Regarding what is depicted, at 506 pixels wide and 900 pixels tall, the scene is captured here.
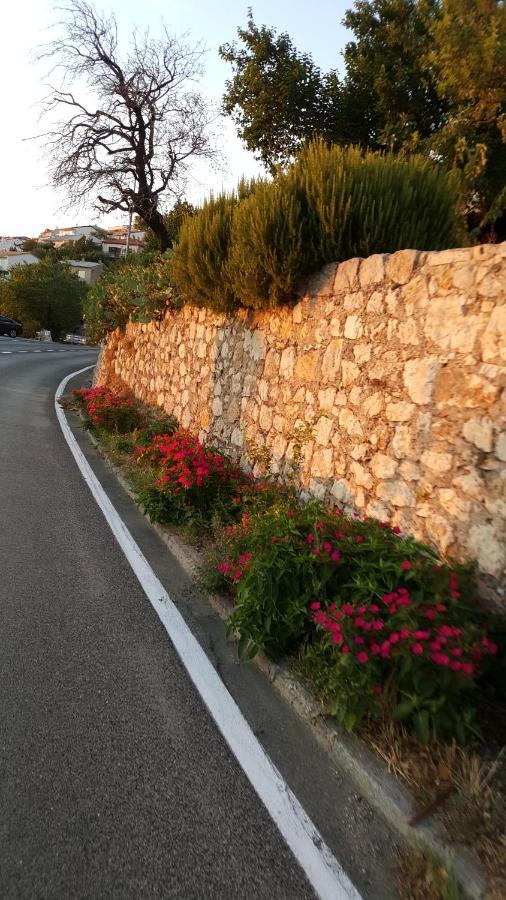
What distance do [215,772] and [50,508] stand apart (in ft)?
13.8

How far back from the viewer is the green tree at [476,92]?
9.77 m

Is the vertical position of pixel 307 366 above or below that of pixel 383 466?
above

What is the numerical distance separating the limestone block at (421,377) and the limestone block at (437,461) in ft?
1.17

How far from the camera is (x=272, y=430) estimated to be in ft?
21.2

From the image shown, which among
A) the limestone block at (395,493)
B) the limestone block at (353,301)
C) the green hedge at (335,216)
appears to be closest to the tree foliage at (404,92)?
the green hedge at (335,216)

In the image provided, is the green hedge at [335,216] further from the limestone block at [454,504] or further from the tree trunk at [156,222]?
the tree trunk at [156,222]

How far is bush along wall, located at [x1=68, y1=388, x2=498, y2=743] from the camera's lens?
2.72m

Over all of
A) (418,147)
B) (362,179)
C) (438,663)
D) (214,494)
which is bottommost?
(214,494)

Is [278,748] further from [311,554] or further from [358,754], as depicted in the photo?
[311,554]

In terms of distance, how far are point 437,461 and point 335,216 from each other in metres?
2.76

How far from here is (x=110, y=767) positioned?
8.68 ft

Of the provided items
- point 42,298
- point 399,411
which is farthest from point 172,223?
point 42,298

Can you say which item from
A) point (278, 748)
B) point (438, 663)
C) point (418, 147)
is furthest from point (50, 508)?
point (418, 147)

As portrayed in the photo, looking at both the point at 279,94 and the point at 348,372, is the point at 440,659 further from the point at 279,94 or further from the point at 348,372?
the point at 279,94
